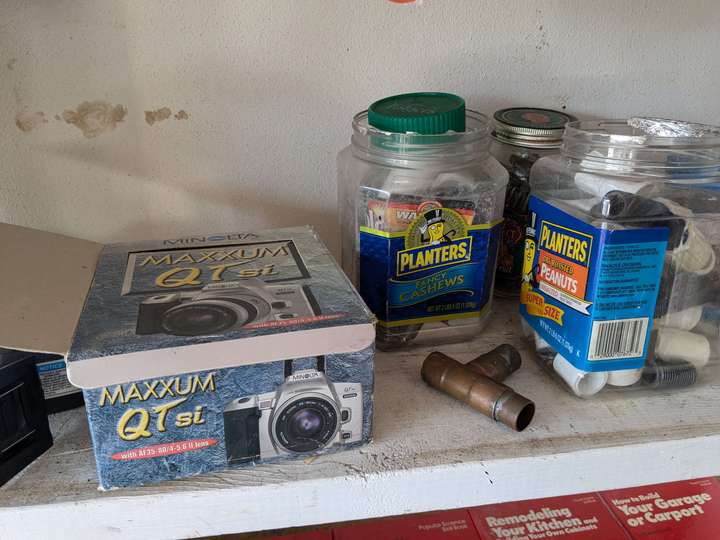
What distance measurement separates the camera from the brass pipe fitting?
49 cm

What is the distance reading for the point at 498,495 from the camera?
477mm

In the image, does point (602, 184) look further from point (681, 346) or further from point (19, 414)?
point (19, 414)

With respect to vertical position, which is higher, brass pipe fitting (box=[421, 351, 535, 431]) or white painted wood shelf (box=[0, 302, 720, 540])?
brass pipe fitting (box=[421, 351, 535, 431])

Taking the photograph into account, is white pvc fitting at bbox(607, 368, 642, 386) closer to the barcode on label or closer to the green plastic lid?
the barcode on label

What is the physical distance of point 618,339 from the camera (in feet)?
1.69

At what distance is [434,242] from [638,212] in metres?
0.16

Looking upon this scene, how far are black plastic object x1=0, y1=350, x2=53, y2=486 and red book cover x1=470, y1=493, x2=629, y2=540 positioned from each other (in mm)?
436

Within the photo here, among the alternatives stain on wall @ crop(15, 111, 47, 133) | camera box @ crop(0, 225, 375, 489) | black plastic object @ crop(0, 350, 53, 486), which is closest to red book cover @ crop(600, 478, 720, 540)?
camera box @ crop(0, 225, 375, 489)

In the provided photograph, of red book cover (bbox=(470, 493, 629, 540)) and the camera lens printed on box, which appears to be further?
red book cover (bbox=(470, 493, 629, 540))

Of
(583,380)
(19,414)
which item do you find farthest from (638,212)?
(19,414)

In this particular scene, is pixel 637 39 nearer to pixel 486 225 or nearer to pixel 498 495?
pixel 486 225

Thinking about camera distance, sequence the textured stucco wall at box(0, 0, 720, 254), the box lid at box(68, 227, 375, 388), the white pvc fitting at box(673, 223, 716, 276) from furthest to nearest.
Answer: the textured stucco wall at box(0, 0, 720, 254) → the white pvc fitting at box(673, 223, 716, 276) → the box lid at box(68, 227, 375, 388)

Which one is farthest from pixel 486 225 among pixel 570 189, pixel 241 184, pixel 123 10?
pixel 123 10

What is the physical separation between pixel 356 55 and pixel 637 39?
309 mm
